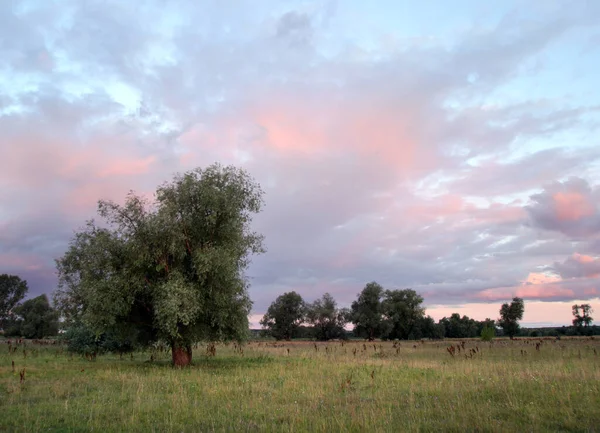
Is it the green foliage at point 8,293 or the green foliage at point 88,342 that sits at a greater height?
the green foliage at point 8,293

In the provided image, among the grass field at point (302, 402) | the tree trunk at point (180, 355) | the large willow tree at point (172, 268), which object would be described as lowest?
the grass field at point (302, 402)

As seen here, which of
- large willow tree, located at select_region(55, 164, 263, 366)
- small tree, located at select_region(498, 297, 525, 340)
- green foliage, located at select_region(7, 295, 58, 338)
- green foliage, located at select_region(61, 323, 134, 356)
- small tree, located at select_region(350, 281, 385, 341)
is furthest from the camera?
small tree, located at select_region(498, 297, 525, 340)

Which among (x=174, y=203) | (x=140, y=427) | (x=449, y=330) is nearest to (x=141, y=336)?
(x=174, y=203)

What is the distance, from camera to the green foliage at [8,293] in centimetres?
10638

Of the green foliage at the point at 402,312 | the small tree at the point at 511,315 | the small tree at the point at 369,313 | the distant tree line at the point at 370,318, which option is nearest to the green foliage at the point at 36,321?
the distant tree line at the point at 370,318

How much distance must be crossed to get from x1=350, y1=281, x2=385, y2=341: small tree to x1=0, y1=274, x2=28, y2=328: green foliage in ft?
285

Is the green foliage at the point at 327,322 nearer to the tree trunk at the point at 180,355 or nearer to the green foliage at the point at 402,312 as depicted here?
the green foliage at the point at 402,312

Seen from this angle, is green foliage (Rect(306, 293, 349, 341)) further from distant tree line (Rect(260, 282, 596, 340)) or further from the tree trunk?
the tree trunk

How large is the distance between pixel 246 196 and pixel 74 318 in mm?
12538

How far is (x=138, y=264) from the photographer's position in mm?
23062

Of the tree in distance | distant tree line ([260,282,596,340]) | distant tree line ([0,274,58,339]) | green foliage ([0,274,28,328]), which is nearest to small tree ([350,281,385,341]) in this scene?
distant tree line ([260,282,596,340])

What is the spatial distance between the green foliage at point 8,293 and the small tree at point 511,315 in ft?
404

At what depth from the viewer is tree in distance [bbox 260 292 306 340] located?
108 m

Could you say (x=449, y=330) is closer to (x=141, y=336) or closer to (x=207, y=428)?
(x=141, y=336)
